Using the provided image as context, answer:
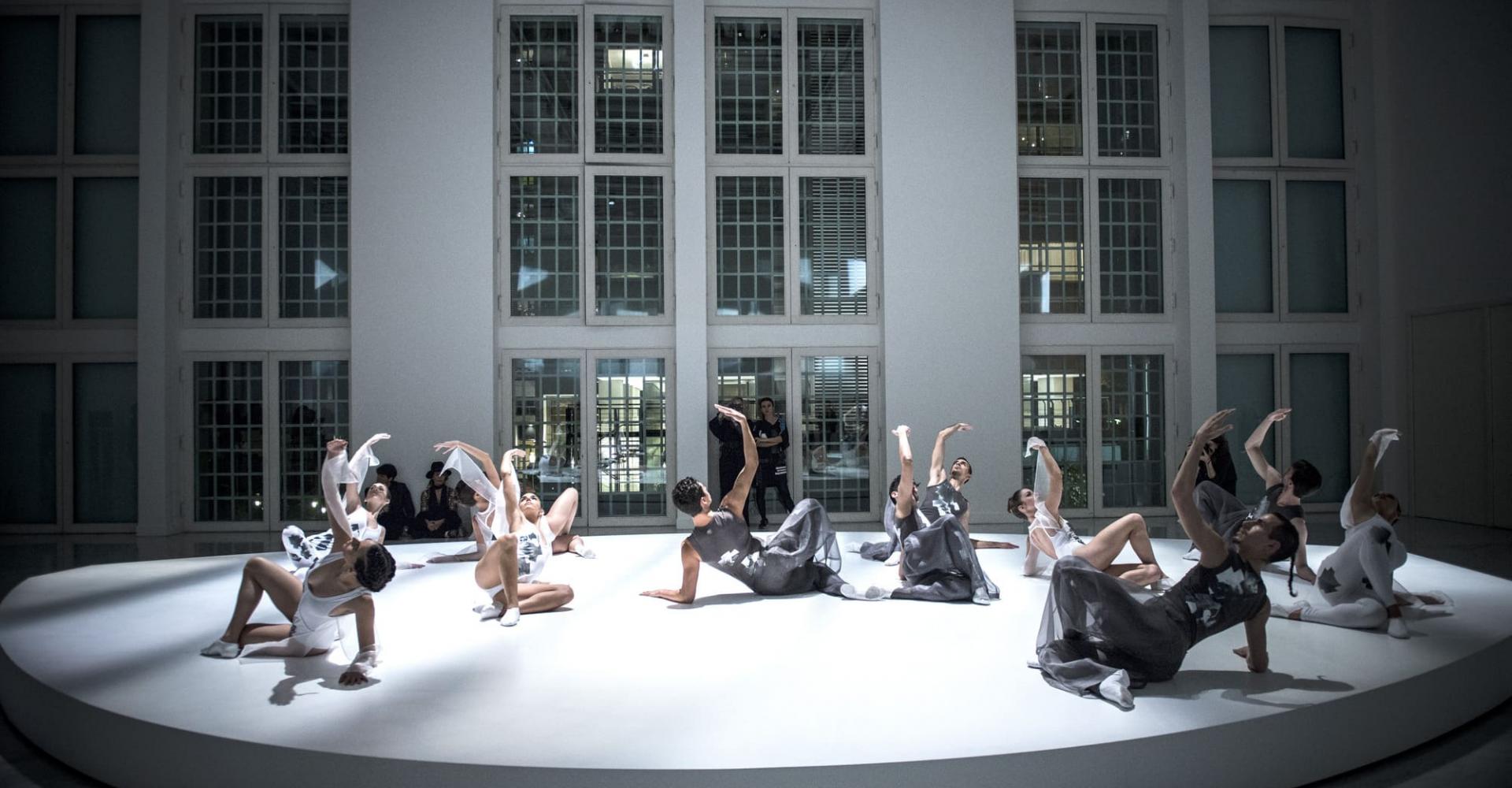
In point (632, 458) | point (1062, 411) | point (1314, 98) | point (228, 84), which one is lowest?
point (632, 458)

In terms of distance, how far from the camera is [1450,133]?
1082 cm

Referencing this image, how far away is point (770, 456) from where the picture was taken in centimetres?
1062

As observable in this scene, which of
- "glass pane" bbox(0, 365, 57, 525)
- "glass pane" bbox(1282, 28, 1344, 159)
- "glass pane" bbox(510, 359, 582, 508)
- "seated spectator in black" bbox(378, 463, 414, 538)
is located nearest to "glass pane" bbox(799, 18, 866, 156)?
"glass pane" bbox(510, 359, 582, 508)

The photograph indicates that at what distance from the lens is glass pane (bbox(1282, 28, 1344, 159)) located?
12008 mm

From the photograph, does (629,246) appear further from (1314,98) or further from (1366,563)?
(1314,98)

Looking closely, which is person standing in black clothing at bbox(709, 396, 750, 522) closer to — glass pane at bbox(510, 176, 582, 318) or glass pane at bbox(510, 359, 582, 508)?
glass pane at bbox(510, 359, 582, 508)

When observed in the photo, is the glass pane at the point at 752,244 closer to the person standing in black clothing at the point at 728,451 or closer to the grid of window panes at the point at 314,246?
the person standing in black clothing at the point at 728,451

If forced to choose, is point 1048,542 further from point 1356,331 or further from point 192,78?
point 192,78

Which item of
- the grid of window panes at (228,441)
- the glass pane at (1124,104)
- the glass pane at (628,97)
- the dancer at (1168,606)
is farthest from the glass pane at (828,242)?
the dancer at (1168,606)

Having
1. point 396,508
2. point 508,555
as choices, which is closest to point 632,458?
point 396,508

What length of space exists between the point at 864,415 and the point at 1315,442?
574 centimetres

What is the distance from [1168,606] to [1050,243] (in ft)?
27.8

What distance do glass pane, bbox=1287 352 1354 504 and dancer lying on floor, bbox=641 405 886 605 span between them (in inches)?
331

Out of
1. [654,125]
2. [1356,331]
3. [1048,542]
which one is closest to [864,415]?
[654,125]
